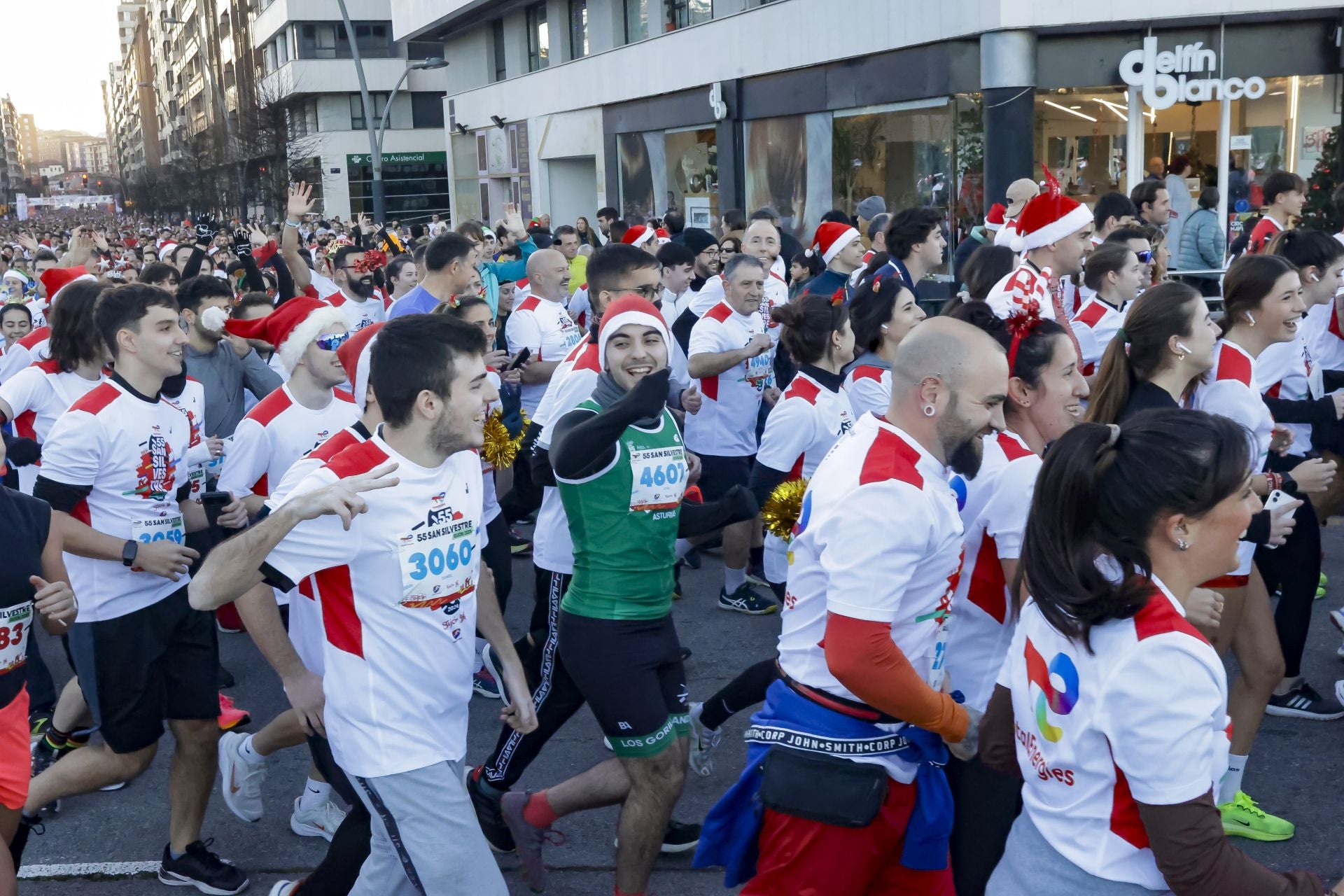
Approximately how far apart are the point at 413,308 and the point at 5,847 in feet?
14.1

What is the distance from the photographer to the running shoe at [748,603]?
748 centimetres

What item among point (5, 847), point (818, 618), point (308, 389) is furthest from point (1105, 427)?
point (308, 389)

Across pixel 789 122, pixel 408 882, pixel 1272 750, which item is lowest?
pixel 1272 750

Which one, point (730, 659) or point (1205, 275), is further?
point (1205, 275)

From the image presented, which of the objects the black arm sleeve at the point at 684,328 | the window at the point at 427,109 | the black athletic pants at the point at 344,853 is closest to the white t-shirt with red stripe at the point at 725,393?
the black arm sleeve at the point at 684,328

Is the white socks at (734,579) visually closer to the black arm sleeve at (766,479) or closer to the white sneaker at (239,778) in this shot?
the black arm sleeve at (766,479)

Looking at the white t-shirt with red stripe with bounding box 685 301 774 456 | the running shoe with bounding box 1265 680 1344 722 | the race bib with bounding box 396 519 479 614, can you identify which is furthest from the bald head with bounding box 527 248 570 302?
the race bib with bounding box 396 519 479 614

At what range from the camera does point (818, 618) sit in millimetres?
3152

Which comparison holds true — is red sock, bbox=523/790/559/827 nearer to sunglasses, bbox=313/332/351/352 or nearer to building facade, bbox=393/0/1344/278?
sunglasses, bbox=313/332/351/352

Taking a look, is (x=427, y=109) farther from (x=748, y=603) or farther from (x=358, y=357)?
(x=358, y=357)

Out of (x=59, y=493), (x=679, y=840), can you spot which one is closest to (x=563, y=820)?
(x=679, y=840)

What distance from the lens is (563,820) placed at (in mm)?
5000

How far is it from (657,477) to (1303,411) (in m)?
3.23

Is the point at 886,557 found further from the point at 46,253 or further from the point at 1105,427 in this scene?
the point at 46,253
